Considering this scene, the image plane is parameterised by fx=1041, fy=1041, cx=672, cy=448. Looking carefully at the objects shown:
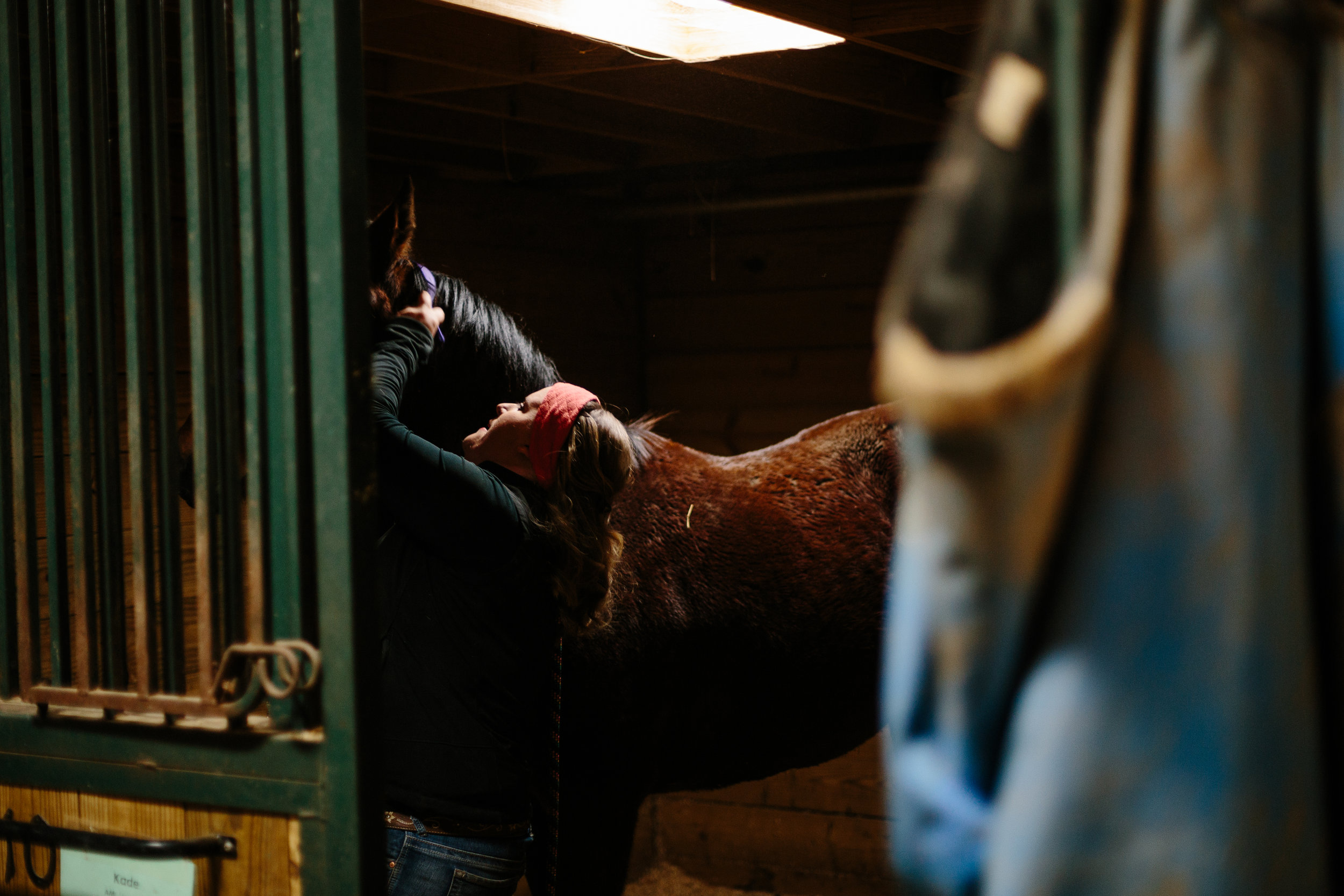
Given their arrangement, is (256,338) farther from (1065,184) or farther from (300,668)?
(1065,184)

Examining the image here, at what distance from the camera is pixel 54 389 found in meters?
1.14

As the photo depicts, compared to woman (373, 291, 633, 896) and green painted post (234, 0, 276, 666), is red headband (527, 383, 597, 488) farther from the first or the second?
green painted post (234, 0, 276, 666)

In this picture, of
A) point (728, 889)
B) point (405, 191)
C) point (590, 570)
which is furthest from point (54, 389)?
point (728, 889)

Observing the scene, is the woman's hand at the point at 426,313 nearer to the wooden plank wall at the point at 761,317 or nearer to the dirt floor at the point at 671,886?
the wooden plank wall at the point at 761,317

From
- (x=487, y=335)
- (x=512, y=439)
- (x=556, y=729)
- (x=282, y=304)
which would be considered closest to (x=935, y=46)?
(x=487, y=335)

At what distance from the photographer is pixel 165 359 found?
3.50 ft

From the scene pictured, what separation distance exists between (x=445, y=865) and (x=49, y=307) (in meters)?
0.99

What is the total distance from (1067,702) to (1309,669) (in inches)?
4.2

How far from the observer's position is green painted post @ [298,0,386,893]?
952 mm

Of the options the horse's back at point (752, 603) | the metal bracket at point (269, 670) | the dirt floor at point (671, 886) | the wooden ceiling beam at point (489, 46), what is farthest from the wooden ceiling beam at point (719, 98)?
the dirt floor at point (671, 886)

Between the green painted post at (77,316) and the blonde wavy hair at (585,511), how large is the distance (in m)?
0.73

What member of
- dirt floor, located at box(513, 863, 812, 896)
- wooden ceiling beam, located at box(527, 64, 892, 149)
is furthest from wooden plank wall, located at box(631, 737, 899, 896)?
wooden ceiling beam, located at box(527, 64, 892, 149)

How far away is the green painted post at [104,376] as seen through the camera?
109 centimetres

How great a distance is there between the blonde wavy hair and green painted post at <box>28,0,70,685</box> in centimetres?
73
